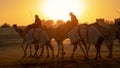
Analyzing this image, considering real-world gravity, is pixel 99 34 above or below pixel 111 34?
below

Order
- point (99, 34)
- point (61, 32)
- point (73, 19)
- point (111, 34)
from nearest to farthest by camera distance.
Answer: point (99, 34) → point (111, 34) → point (73, 19) → point (61, 32)

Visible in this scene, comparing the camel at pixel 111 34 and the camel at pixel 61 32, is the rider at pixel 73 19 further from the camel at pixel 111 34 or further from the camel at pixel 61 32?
the camel at pixel 111 34

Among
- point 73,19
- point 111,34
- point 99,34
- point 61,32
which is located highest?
point 73,19

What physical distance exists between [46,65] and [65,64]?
104 centimetres

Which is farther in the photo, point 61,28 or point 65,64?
point 61,28

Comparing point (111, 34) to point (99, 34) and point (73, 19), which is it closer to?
point (99, 34)

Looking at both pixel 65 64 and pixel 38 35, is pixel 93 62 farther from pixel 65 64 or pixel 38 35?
pixel 38 35

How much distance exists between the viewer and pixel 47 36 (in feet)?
87.7

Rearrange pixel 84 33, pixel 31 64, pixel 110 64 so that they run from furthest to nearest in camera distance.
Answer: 1. pixel 84 33
2. pixel 31 64
3. pixel 110 64

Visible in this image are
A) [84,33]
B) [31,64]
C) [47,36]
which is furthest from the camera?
[47,36]

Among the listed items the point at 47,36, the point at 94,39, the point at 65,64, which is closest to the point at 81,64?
the point at 65,64

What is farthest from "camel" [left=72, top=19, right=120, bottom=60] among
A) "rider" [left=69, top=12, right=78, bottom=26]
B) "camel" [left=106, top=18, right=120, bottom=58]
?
"rider" [left=69, top=12, right=78, bottom=26]

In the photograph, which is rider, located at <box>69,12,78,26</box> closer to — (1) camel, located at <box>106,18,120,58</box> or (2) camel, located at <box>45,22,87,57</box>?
(2) camel, located at <box>45,22,87,57</box>

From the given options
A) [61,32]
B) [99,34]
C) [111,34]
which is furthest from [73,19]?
[99,34]
